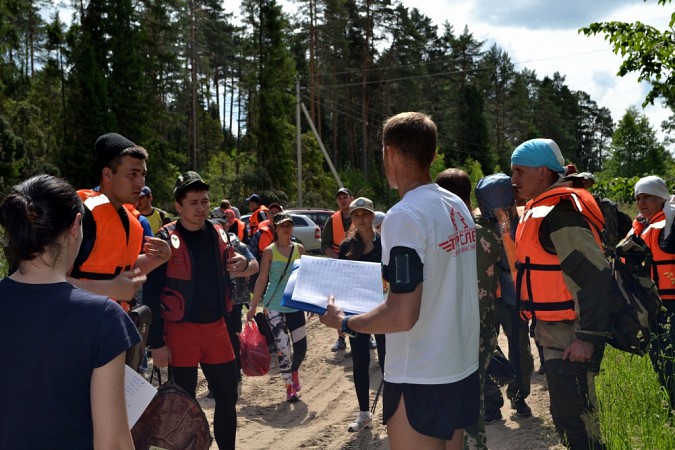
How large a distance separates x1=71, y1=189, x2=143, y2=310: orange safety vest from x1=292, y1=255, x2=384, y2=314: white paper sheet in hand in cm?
102

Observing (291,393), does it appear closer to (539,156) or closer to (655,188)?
(655,188)

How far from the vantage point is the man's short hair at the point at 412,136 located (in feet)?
9.46

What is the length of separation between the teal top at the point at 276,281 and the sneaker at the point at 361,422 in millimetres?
1680

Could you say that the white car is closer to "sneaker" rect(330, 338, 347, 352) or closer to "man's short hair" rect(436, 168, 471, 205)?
"sneaker" rect(330, 338, 347, 352)

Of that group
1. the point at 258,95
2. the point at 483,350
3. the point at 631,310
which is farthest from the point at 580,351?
the point at 258,95

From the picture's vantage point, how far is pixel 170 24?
43.0m

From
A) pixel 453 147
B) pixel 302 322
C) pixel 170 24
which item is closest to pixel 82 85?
pixel 170 24

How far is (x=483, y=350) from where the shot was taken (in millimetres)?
4582

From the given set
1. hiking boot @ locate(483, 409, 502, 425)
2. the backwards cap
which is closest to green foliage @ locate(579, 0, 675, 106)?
the backwards cap

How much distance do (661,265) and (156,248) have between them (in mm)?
4065

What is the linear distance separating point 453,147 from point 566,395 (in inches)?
2410

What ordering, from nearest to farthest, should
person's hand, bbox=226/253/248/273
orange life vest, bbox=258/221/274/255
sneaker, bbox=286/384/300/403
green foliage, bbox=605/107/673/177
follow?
person's hand, bbox=226/253/248/273 < sneaker, bbox=286/384/300/403 < orange life vest, bbox=258/221/274/255 < green foliage, bbox=605/107/673/177

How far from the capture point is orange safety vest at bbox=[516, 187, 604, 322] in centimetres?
378

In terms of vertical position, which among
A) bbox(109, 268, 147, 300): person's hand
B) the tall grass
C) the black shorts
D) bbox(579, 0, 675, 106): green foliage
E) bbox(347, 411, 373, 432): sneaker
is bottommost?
bbox(347, 411, 373, 432): sneaker
